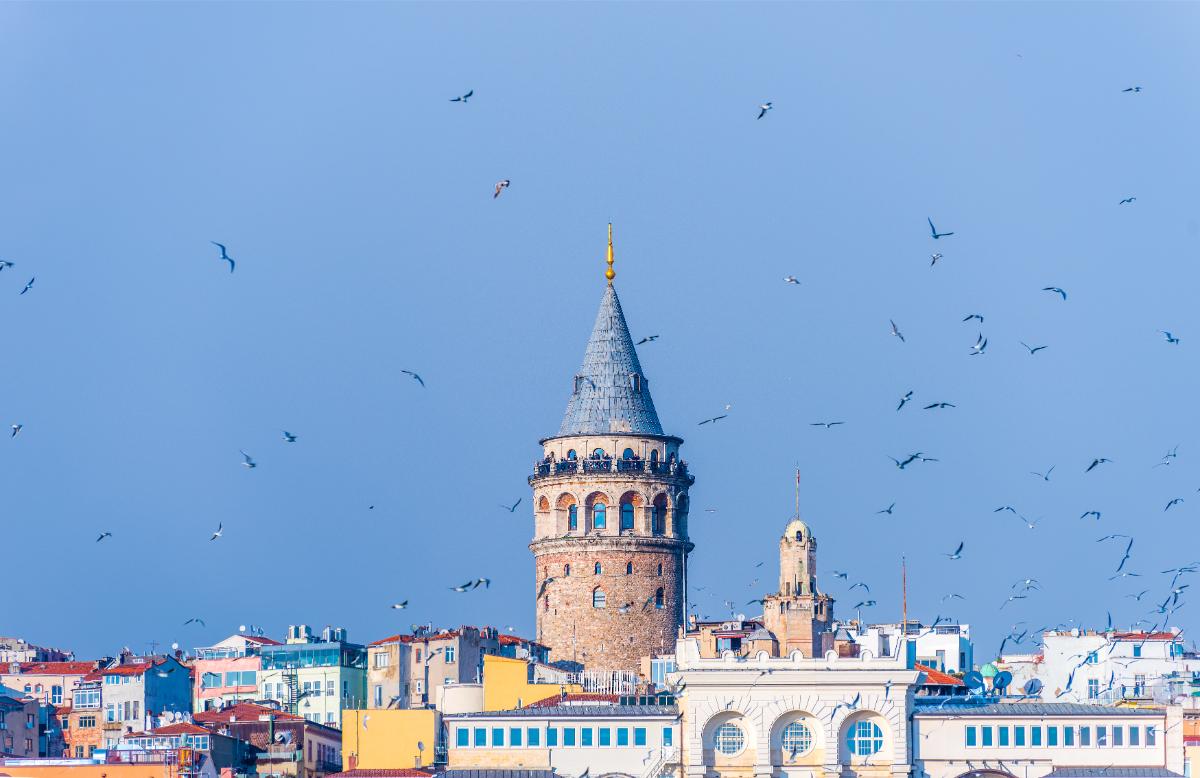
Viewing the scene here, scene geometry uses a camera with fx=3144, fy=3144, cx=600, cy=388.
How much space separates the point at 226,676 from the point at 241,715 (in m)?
14.3

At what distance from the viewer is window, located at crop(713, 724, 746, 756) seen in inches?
3381

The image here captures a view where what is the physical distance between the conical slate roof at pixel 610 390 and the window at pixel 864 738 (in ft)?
76.4

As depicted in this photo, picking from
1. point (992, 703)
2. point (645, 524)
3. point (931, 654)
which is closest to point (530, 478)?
point (645, 524)

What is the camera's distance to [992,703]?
90000 millimetres

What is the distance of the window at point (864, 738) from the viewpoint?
282 feet

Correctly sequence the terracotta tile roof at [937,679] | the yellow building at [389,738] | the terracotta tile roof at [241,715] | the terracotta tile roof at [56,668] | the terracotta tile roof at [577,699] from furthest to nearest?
the terracotta tile roof at [56,668] < the terracotta tile roof at [241,715] < the terracotta tile roof at [937,679] < the terracotta tile roof at [577,699] < the yellow building at [389,738]

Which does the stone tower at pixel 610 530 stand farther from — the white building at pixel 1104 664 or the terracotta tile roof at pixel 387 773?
the terracotta tile roof at pixel 387 773

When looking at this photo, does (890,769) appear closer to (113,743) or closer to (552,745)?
(552,745)

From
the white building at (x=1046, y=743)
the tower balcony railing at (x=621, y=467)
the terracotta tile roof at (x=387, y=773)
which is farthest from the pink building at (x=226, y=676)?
the white building at (x=1046, y=743)

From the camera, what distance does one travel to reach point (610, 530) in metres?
107

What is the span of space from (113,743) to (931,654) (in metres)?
30.3

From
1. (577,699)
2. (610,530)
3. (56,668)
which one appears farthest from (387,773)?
(56,668)

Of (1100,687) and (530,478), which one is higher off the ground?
(530,478)

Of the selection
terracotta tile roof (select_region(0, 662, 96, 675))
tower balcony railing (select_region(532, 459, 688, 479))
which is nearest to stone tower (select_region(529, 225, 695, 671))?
Answer: tower balcony railing (select_region(532, 459, 688, 479))
